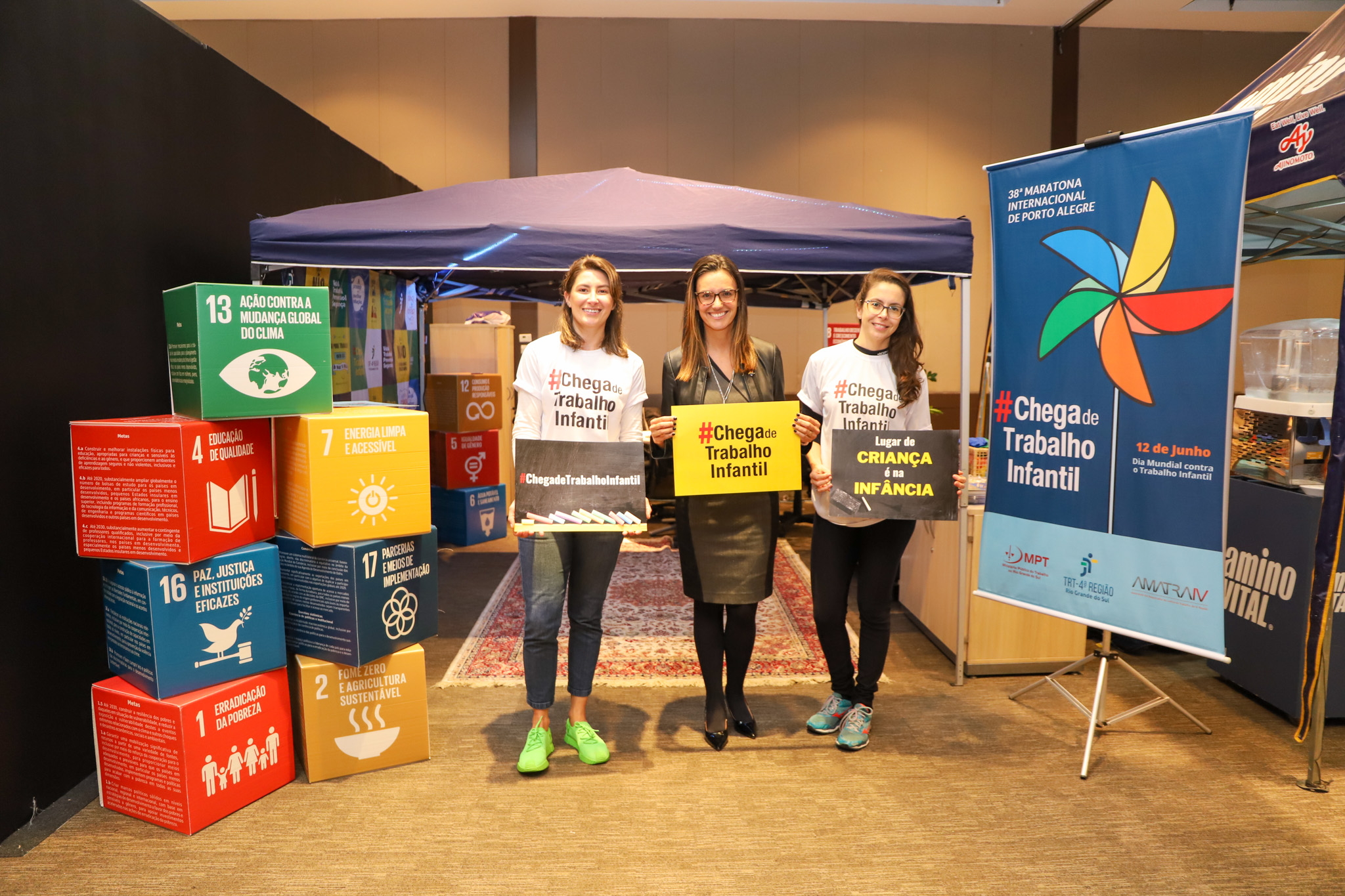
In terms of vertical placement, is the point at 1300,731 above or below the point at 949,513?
below

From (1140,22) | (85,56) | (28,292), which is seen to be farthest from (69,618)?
(1140,22)

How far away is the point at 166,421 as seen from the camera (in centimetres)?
215

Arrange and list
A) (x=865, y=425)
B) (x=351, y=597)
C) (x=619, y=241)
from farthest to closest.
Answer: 1. (x=619, y=241)
2. (x=865, y=425)
3. (x=351, y=597)

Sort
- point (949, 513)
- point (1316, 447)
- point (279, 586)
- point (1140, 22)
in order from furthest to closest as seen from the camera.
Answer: point (1140, 22) < point (1316, 447) < point (949, 513) < point (279, 586)

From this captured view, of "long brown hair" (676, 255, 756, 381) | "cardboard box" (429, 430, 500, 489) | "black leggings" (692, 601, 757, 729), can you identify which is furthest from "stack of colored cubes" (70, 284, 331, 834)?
"cardboard box" (429, 430, 500, 489)

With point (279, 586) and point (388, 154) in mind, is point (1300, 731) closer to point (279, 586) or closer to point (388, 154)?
point (279, 586)

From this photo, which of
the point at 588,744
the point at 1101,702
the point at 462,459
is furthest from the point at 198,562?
the point at 462,459

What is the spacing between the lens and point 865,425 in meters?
2.50

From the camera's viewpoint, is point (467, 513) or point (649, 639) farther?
point (467, 513)

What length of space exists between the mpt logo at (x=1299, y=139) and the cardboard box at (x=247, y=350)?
307cm

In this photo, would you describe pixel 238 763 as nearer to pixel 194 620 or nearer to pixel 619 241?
pixel 194 620

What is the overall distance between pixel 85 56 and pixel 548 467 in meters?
1.91

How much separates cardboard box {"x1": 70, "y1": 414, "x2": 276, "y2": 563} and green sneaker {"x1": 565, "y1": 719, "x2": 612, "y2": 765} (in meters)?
1.18

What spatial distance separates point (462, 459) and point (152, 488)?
10.5 ft
